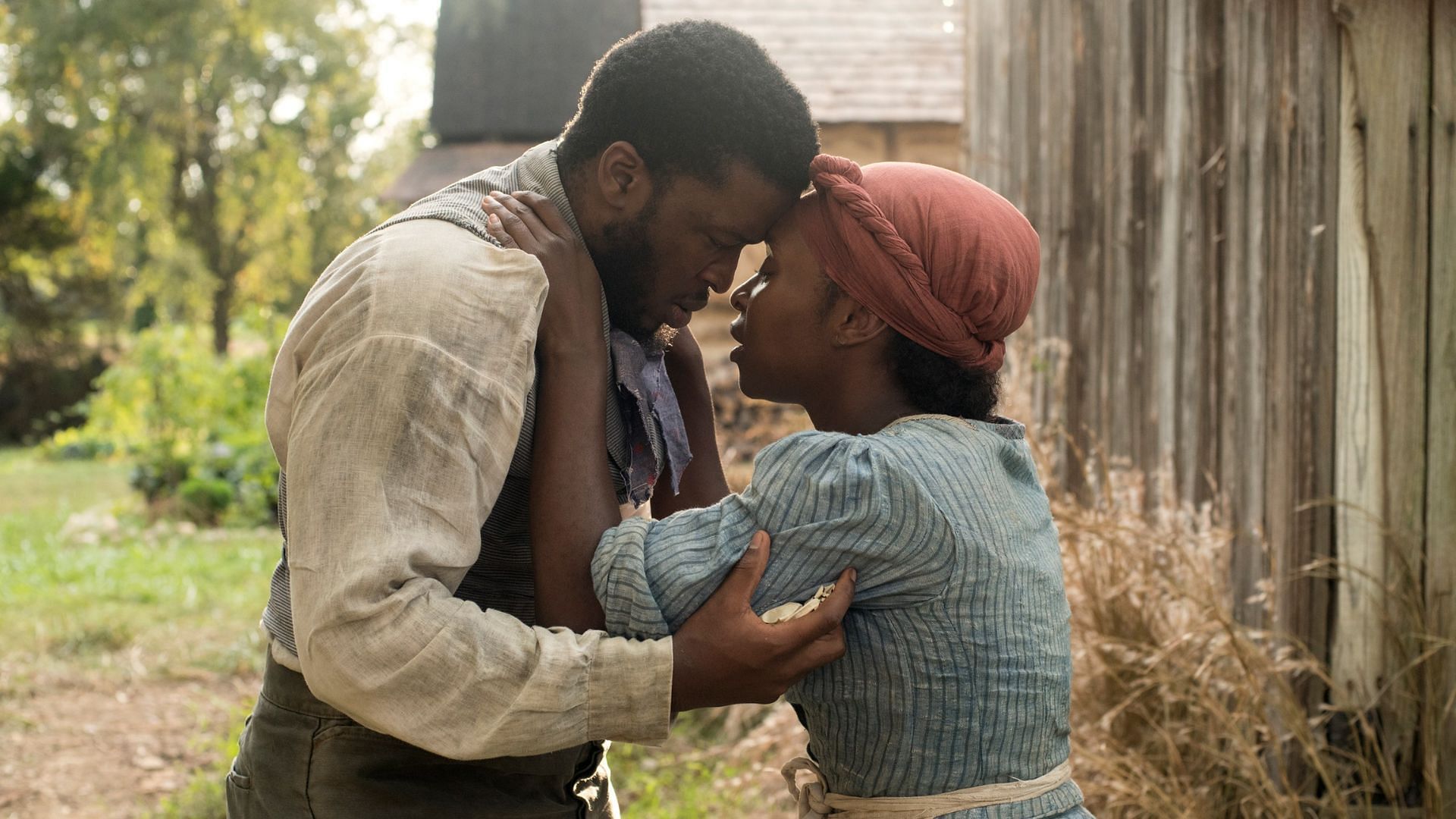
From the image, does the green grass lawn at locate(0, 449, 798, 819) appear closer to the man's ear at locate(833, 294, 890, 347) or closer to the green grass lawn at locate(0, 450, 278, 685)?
the green grass lawn at locate(0, 450, 278, 685)

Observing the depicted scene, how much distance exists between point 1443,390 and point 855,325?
84.6 inches

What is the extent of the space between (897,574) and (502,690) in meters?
0.56

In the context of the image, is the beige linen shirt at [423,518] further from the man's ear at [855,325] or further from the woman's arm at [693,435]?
the woman's arm at [693,435]

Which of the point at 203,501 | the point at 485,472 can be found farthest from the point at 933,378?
the point at 203,501

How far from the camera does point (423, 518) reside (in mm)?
1488

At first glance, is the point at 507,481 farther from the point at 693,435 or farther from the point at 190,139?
the point at 190,139

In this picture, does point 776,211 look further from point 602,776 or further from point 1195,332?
point 1195,332

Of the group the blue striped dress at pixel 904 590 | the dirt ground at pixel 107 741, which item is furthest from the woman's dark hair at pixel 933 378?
the dirt ground at pixel 107 741

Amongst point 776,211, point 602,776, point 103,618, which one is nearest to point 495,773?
point 602,776

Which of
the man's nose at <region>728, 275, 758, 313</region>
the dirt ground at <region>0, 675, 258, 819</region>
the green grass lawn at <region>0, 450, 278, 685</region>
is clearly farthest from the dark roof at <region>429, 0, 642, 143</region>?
the man's nose at <region>728, 275, 758, 313</region>

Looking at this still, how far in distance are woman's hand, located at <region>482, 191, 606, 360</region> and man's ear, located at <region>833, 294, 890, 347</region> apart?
407 millimetres

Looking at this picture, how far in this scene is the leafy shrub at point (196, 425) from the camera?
36.8 feet

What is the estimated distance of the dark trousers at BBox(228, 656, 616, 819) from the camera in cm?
176

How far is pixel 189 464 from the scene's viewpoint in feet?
38.7
